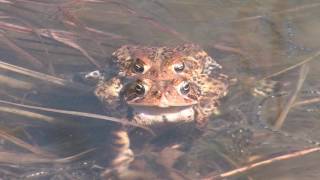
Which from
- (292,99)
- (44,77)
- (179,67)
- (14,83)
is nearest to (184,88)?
(179,67)

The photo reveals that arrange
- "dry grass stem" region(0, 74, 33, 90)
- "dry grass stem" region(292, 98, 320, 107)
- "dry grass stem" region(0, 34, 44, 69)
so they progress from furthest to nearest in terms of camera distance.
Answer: "dry grass stem" region(0, 34, 44, 69), "dry grass stem" region(0, 74, 33, 90), "dry grass stem" region(292, 98, 320, 107)

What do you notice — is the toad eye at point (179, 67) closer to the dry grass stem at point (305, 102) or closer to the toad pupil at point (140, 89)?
the toad pupil at point (140, 89)

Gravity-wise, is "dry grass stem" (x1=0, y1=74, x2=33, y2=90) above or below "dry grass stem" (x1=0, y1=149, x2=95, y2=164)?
above

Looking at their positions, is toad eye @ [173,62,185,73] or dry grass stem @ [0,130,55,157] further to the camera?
toad eye @ [173,62,185,73]

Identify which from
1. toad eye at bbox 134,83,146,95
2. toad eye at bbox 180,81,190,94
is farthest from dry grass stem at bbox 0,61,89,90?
toad eye at bbox 180,81,190,94

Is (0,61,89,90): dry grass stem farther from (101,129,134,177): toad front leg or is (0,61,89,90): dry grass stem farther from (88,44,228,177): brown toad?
(101,129,134,177): toad front leg

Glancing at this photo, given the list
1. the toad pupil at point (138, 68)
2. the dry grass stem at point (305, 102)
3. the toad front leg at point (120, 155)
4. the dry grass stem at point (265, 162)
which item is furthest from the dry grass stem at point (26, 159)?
the dry grass stem at point (305, 102)

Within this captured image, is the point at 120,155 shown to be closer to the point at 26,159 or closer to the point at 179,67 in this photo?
the point at 26,159
